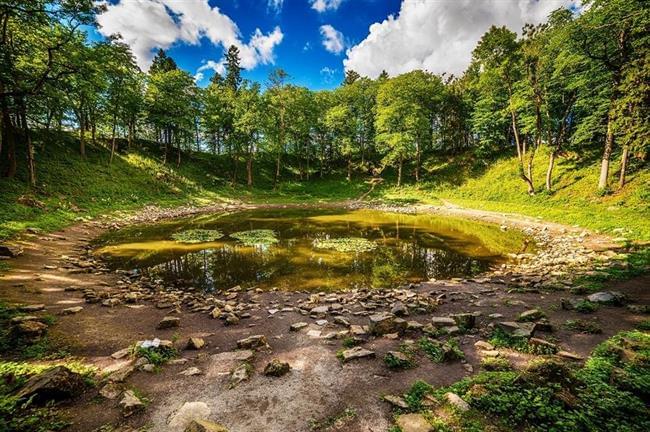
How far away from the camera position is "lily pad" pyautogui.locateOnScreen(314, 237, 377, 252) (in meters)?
17.0

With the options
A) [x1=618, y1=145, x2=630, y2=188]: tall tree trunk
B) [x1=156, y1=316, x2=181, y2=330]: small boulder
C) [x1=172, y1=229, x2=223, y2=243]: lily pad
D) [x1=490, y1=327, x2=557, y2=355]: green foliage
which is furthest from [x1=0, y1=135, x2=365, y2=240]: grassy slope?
[x1=618, y1=145, x2=630, y2=188]: tall tree trunk

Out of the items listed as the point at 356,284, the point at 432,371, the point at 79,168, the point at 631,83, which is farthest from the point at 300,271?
the point at 79,168

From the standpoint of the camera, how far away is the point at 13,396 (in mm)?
3996

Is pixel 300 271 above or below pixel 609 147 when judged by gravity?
below

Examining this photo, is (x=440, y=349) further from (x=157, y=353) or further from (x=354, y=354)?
(x=157, y=353)

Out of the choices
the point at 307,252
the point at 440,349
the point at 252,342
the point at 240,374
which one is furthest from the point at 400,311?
the point at 307,252

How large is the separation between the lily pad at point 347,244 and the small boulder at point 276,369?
11.4m

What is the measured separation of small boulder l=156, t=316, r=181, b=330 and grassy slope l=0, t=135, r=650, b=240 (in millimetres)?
12781

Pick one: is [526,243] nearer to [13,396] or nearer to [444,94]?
[13,396]

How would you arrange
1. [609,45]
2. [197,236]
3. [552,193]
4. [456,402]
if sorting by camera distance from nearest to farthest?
[456,402] < [197,236] < [609,45] < [552,193]

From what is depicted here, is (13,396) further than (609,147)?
No

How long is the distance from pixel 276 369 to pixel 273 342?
1548mm

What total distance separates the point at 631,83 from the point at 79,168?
46.8 m

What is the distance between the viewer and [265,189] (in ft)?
158
